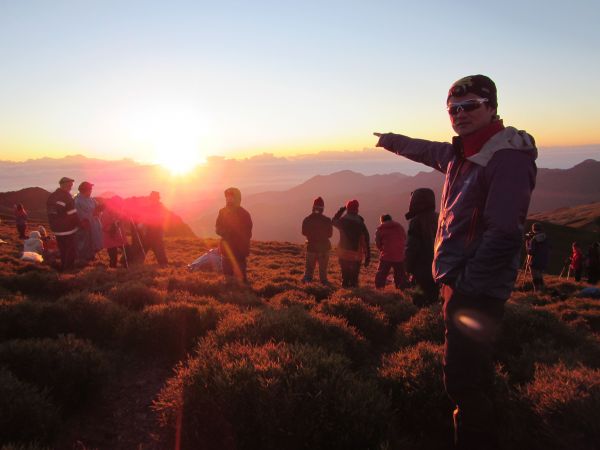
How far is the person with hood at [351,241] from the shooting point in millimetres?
10852

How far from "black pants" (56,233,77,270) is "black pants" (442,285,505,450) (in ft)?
40.0

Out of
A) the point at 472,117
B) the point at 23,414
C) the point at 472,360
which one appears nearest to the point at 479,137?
the point at 472,117

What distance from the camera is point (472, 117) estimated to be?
2.80m

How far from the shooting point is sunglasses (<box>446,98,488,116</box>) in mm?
2758

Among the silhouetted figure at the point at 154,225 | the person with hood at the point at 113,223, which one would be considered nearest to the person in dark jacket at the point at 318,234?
the silhouetted figure at the point at 154,225

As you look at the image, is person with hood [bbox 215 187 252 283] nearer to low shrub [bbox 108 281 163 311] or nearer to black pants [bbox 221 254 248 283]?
black pants [bbox 221 254 248 283]

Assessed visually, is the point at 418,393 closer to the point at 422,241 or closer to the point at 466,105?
the point at 466,105

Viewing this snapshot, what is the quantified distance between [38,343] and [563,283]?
17.6 metres

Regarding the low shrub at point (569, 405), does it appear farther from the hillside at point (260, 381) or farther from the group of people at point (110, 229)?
the group of people at point (110, 229)

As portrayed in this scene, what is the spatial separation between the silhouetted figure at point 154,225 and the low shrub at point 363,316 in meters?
7.71

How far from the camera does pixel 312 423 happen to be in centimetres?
323

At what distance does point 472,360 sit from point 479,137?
164 centimetres

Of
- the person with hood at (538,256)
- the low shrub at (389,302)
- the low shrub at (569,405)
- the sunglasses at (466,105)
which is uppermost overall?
the sunglasses at (466,105)

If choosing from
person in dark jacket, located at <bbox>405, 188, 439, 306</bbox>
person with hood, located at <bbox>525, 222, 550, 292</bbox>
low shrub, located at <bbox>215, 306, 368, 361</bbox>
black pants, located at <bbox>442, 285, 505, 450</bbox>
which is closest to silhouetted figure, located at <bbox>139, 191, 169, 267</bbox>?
low shrub, located at <bbox>215, 306, 368, 361</bbox>
